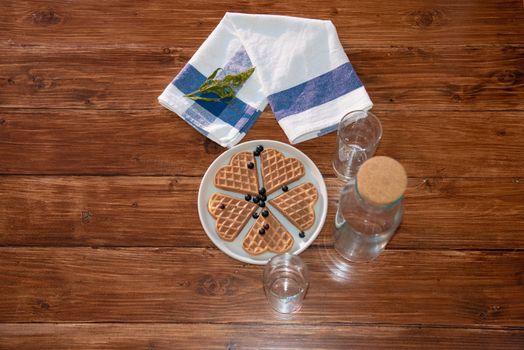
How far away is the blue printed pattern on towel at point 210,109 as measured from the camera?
165cm

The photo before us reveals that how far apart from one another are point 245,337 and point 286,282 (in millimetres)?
180

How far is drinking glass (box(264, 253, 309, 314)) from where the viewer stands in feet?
4.76

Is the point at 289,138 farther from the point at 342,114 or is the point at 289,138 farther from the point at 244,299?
the point at 244,299

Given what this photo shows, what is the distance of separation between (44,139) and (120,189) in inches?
11.7

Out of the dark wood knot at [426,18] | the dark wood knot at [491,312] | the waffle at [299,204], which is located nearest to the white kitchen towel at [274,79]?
the waffle at [299,204]

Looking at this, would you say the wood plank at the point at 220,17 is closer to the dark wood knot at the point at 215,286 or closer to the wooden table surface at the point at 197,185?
the wooden table surface at the point at 197,185

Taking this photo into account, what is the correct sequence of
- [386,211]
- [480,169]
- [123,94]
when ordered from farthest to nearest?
[123,94] < [480,169] < [386,211]

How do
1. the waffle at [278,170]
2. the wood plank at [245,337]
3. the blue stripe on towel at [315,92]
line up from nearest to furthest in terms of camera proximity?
the wood plank at [245,337], the waffle at [278,170], the blue stripe on towel at [315,92]

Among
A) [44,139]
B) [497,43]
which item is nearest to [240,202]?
[44,139]

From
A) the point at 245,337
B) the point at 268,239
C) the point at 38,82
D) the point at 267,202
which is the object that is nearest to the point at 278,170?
the point at 267,202

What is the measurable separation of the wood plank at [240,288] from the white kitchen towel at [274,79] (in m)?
0.38

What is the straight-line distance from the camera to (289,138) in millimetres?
1624

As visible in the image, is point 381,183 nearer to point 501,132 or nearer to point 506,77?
point 501,132

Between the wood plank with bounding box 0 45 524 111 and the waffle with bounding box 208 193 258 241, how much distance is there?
0.39m
